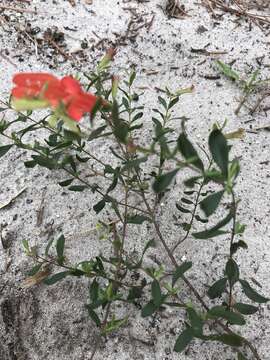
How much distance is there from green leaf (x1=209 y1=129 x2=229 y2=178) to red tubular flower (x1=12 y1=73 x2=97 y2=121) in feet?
1.09

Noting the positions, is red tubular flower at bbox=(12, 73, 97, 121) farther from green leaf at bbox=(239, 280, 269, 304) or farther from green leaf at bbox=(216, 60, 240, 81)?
green leaf at bbox=(216, 60, 240, 81)

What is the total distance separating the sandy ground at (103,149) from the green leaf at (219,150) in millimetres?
849

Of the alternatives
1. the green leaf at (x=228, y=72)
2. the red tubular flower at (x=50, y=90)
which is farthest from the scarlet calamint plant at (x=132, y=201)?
the green leaf at (x=228, y=72)

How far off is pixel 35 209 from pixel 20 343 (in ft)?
1.81

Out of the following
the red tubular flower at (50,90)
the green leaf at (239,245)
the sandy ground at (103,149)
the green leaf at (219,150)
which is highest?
the red tubular flower at (50,90)

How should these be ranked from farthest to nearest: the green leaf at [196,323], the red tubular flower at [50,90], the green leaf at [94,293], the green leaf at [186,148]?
the green leaf at [94,293], the green leaf at [196,323], the green leaf at [186,148], the red tubular flower at [50,90]

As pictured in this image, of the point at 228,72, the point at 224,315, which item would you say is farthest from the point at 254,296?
the point at 228,72

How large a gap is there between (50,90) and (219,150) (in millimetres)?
409

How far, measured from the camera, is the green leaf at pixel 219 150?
3.43 feet

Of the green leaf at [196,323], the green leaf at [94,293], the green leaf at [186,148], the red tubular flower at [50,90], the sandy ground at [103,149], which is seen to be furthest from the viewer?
the sandy ground at [103,149]

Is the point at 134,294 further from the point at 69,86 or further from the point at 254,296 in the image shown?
the point at 69,86

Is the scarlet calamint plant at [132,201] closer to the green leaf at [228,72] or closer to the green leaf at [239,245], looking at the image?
the green leaf at [239,245]

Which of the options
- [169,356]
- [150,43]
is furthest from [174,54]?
[169,356]

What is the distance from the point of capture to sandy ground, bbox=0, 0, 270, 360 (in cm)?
170
